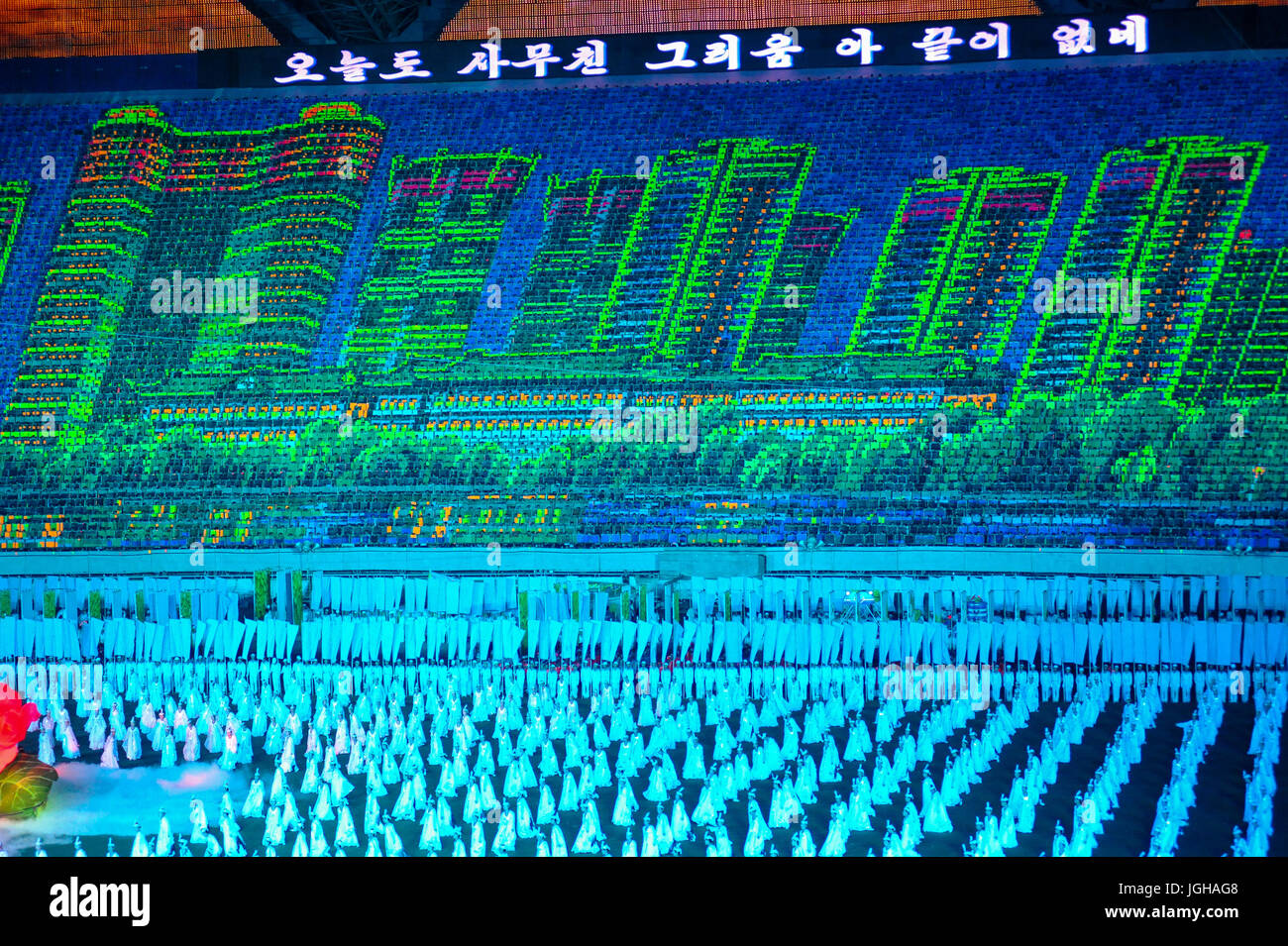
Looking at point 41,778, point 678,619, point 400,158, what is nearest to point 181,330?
point 400,158

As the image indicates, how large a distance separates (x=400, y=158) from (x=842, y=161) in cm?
831

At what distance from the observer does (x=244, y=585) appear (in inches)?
815

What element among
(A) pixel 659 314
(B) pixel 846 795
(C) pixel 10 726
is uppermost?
(A) pixel 659 314

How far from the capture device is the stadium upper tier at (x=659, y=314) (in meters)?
21.9

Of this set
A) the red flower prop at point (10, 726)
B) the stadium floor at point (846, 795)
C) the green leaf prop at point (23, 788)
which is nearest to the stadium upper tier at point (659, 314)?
the stadium floor at point (846, 795)

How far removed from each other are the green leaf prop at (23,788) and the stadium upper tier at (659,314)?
28.0 ft

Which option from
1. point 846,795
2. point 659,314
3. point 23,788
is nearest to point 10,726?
point 23,788

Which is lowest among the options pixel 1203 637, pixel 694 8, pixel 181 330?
pixel 1203 637

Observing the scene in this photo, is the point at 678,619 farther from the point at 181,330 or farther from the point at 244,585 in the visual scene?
the point at 181,330

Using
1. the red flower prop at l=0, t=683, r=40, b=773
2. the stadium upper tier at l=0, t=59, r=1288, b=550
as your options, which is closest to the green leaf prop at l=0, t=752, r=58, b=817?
the red flower prop at l=0, t=683, r=40, b=773

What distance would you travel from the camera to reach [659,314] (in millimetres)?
24203

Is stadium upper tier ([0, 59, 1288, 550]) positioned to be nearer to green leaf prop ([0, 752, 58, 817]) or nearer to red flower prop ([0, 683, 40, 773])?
green leaf prop ([0, 752, 58, 817])

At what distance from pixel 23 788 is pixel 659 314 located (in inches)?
546

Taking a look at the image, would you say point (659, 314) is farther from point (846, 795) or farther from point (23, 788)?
point (23, 788)
